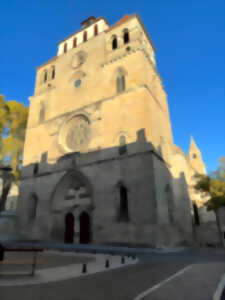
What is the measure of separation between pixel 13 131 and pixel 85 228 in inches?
609

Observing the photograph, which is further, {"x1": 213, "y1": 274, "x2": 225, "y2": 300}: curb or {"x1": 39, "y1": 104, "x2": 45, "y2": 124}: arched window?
{"x1": 39, "y1": 104, "x2": 45, "y2": 124}: arched window

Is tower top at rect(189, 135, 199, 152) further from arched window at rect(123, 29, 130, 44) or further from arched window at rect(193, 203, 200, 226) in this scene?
arched window at rect(123, 29, 130, 44)

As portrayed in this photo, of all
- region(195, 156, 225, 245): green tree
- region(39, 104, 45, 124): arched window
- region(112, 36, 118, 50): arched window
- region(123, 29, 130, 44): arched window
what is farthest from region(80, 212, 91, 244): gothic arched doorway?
region(123, 29, 130, 44): arched window

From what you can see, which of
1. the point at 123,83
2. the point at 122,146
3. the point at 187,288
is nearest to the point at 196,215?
the point at 122,146

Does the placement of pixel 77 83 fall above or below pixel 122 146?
above

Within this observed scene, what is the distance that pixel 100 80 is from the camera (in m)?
20.1

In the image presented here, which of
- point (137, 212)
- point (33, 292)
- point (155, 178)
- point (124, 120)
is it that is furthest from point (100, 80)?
point (33, 292)

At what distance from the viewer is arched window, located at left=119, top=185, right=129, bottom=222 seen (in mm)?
13909

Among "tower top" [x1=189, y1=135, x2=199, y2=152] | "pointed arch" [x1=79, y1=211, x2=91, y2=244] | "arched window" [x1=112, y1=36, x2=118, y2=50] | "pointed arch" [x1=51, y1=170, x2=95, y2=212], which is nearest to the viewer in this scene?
"pointed arch" [x1=79, y1=211, x2=91, y2=244]

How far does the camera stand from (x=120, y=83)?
18922 mm

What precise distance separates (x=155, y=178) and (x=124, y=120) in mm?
5722

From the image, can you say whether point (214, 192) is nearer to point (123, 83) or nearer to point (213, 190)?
point (213, 190)

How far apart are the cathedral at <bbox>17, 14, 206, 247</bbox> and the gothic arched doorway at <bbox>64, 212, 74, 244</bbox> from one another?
7 cm

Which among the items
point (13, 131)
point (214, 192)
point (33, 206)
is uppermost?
point (13, 131)
